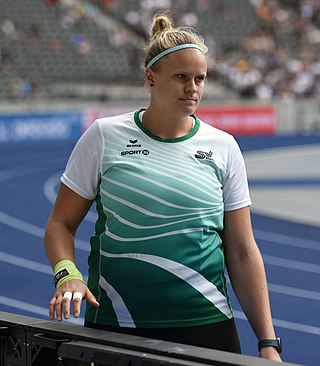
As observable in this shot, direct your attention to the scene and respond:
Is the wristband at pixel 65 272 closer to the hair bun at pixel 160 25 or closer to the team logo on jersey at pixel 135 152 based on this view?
the team logo on jersey at pixel 135 152

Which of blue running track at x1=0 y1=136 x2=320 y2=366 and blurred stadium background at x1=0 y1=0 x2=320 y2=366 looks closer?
blue running track at x1=0 y1=136 x2=320 y2=366

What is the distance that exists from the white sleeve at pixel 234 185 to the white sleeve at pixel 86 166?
435mm

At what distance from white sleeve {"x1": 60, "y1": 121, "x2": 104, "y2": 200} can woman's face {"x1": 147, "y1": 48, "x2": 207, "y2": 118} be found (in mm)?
271

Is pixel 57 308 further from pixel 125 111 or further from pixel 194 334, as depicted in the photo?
pixel 125 111

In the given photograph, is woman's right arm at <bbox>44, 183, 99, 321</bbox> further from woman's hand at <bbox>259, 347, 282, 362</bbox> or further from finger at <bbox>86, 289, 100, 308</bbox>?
woman's hand at <bbox>259, 347, 282, 362</bbox>

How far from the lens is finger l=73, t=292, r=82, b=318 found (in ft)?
9.25

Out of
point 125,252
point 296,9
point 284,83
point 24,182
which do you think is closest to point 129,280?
point 125,252

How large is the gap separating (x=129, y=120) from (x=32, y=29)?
2768cm

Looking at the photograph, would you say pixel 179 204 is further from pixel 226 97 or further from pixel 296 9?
pixel 296 9

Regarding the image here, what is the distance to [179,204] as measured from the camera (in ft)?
9.93

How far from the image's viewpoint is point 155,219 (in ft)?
9.88

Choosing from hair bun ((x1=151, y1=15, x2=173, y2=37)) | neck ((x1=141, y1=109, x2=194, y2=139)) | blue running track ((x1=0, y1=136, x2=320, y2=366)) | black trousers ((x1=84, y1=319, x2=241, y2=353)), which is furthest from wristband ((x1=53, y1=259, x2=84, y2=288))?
blue running track ((x1=0, y1=136, x2=320, y2=366))

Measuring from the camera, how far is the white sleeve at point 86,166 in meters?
3.10

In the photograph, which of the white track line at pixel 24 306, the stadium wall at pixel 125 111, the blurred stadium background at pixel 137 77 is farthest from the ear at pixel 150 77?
the stadium wall at pixel 125 111
